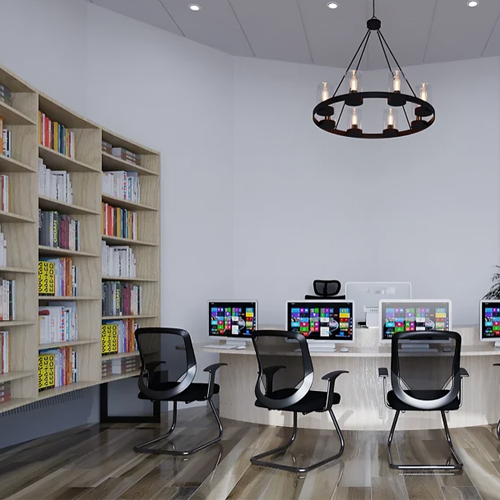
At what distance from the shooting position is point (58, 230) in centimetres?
488

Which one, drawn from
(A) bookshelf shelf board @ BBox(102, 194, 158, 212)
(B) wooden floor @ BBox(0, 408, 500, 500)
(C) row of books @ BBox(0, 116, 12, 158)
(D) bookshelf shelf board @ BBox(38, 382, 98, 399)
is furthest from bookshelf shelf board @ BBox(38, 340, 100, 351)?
(C) row of books @ BBox(0, 116, 12, 158)

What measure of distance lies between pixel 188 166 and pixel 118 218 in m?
1.45

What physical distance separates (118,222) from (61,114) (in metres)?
1.19

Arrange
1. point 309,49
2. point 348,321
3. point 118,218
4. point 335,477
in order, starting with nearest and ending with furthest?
point 335,477 < point 348,321 < point 118,218 < point 309,49

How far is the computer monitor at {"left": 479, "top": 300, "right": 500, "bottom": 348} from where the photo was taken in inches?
215

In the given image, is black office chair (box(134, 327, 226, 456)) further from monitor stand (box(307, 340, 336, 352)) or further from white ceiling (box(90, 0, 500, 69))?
white ceiling (box(90, 0, 500, 69))

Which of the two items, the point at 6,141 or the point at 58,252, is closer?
the point at 6,141

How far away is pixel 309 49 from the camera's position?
7.30 m

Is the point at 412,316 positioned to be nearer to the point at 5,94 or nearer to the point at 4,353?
the point at 4,353

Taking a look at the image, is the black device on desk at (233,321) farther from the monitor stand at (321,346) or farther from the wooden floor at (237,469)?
the wooden floor at (237,469)

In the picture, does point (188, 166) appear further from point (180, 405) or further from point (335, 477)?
point (335, 477)

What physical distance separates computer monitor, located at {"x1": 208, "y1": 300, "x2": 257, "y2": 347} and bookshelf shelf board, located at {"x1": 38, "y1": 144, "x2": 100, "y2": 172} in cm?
181

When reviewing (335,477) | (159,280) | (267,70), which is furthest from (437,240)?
(335,477)

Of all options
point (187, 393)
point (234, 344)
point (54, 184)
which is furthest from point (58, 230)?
point (234, 344)
